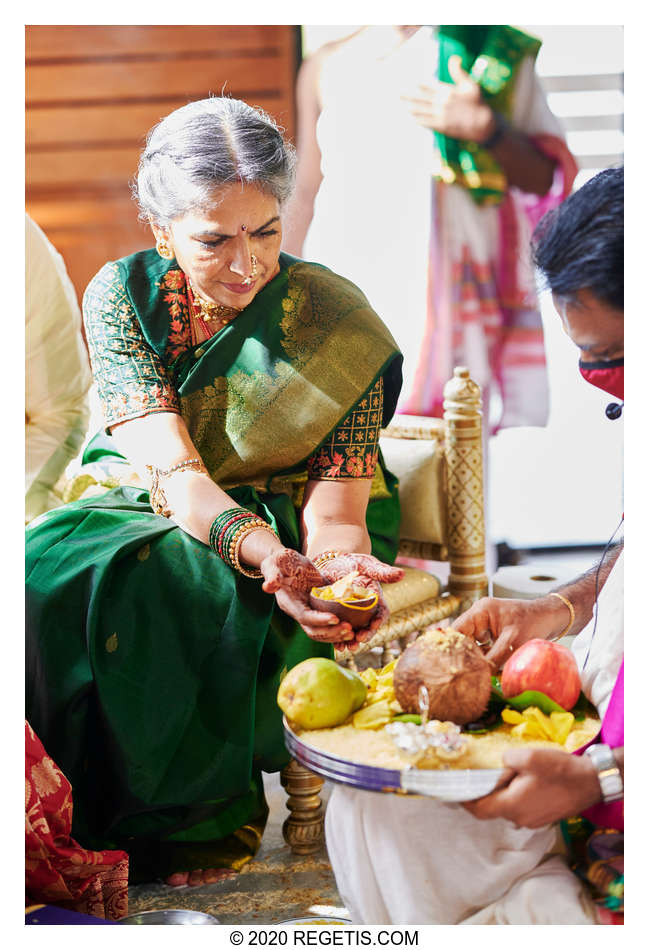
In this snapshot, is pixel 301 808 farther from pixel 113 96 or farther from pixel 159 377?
pixel 113 96

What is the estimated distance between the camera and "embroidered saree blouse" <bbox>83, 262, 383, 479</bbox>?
1944 mm

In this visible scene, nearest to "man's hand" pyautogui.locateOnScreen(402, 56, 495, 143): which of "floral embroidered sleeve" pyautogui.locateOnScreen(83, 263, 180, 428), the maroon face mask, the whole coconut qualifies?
the maroon face mask

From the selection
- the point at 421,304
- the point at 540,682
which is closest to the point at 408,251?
the point at 421,304

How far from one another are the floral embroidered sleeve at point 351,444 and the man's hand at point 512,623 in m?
0.36

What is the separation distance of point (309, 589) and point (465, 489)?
54 cm

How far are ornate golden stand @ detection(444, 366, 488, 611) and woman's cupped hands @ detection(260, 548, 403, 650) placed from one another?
0.29 m

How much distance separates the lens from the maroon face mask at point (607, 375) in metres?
1.76

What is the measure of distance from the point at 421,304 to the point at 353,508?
42cm

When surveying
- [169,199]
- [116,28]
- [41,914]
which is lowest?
[41,914]

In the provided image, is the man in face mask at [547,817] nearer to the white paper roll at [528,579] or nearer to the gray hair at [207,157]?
the white paper roll at [528,579]

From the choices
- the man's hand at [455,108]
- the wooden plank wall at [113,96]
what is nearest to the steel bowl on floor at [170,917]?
the wooden plank wall at [113,96]

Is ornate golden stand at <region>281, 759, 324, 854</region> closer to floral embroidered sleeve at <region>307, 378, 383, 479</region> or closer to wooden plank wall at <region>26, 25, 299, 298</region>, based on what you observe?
floral embroidered sleeve at <region>307, 378, 383, 479</region>

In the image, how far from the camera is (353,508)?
197 centimetres
